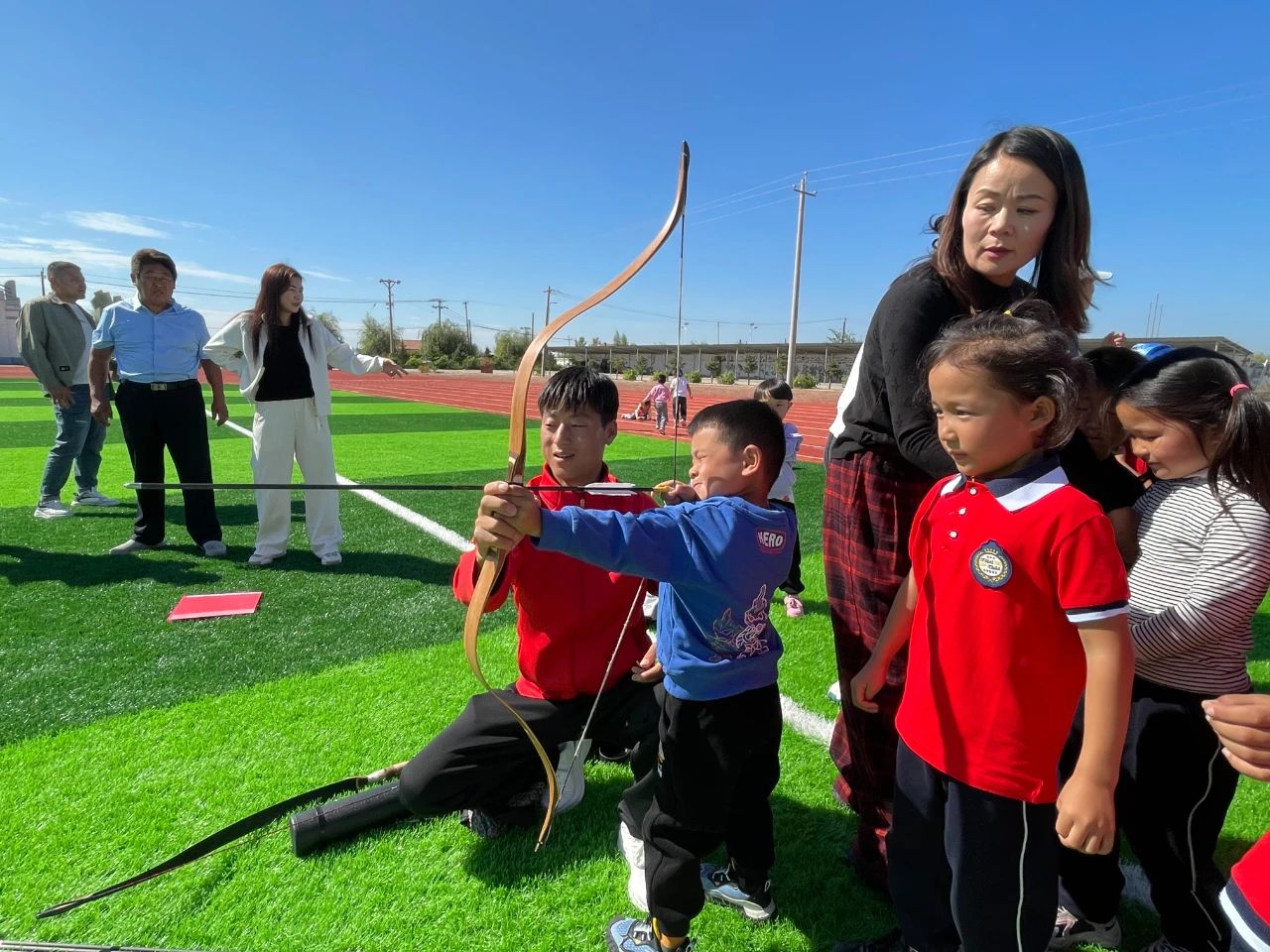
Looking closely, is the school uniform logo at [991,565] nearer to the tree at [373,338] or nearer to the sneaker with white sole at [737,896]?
the sneaker with white sole at [737,896]

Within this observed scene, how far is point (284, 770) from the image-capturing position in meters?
2.59

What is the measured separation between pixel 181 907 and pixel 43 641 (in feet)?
8.25

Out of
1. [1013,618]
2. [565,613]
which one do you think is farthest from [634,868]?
[1013,618]

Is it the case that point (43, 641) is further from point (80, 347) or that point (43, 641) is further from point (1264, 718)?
point (1264, 718)

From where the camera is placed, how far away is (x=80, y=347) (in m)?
6.59

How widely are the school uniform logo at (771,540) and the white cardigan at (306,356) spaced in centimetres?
A: 396

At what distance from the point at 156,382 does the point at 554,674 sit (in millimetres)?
4349

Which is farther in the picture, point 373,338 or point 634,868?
point 373,338

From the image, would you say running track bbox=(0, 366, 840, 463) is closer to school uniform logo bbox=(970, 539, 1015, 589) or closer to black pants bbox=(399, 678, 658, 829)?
black pants bbox=(399, 678, 658, 829)

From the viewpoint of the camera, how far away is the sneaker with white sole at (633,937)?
179 centimetres

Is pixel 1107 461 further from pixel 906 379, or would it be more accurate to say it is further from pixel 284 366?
pixel 284 366

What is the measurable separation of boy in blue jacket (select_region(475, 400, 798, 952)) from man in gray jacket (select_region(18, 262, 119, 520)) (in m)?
6.83

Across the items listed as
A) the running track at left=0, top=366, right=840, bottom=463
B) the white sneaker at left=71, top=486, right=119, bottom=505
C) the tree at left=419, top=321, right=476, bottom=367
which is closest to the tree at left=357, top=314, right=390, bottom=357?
the tree at left=419, top=321, right=476, bottom=367

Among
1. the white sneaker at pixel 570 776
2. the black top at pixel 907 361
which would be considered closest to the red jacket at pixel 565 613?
the white sneaker at pixel 570 776
